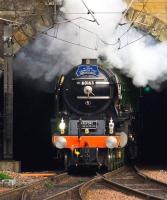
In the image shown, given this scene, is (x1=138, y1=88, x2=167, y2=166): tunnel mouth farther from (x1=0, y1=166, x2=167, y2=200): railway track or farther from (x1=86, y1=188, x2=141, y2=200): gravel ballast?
(x1=86, y1=188, x2=141, y2=200): gravel ballast

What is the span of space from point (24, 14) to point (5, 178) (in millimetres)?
4983

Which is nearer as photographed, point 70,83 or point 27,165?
point 70,83

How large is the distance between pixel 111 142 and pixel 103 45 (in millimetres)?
2604

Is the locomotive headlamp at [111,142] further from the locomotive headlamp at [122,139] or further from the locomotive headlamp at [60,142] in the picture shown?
the locomotive headlamp at [60,142]

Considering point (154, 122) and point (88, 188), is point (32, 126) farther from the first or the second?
point (88, 188)

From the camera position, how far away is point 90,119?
41.9ft

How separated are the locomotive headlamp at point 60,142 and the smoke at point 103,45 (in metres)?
2.17

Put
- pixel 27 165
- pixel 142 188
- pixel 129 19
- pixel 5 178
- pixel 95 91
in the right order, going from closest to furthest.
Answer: pixel 142 188 < pixel 5 178 < pixel 95 91 < pixel 129 19 < pixel 27 165

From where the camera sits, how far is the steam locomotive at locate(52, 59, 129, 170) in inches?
490

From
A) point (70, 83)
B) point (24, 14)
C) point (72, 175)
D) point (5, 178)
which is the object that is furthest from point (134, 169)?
point (24, 14)

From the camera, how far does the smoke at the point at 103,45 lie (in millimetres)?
13797

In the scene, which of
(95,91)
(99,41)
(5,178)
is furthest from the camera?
(99,41)

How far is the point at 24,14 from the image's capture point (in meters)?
15.0

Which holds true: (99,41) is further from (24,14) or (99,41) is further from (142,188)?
(142,188)
